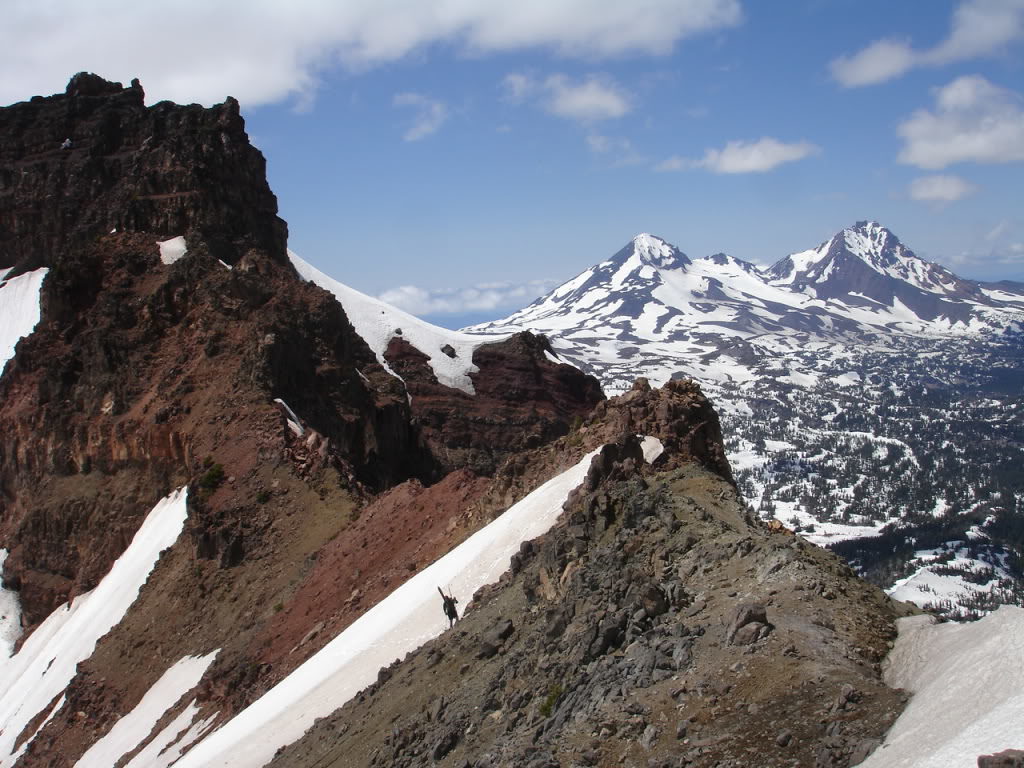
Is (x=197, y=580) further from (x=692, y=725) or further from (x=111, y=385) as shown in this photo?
(x=692, y=725)

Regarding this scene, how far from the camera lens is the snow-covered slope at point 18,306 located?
204ft

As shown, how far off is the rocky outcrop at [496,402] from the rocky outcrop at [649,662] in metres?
46.2

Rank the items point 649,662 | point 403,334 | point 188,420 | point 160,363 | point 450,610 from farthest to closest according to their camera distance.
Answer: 1. point 403,334
2. point 160,363
3. point 188,420
4. point 450,610
5. point 649,662

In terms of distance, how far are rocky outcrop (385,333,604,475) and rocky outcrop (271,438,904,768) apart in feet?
152

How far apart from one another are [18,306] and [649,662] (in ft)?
209

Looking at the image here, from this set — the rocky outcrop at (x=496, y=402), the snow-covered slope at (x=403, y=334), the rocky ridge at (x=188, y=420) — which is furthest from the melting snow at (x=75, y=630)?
the snow-covered slope at (x=403, y=334)

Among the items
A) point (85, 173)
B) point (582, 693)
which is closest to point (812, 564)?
point (582, 693)

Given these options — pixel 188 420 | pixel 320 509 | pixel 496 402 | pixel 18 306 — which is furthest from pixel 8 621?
pixel 496 402

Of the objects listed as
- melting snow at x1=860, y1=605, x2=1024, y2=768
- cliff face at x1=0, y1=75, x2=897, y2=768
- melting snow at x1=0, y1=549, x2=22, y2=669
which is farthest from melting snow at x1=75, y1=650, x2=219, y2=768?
melting snow at x1=860, y1=605, x2=1024, y2=768

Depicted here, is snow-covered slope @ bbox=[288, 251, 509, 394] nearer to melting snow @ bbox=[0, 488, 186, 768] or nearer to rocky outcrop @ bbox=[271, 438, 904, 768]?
melting snow @ bbox=[0, 488, 186, 768]

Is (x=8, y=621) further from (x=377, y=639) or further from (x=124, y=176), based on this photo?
(x=377, y=639)

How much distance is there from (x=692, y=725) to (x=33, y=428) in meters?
43.4

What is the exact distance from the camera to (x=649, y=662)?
1027 centimetres

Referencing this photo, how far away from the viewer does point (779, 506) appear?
136 m
